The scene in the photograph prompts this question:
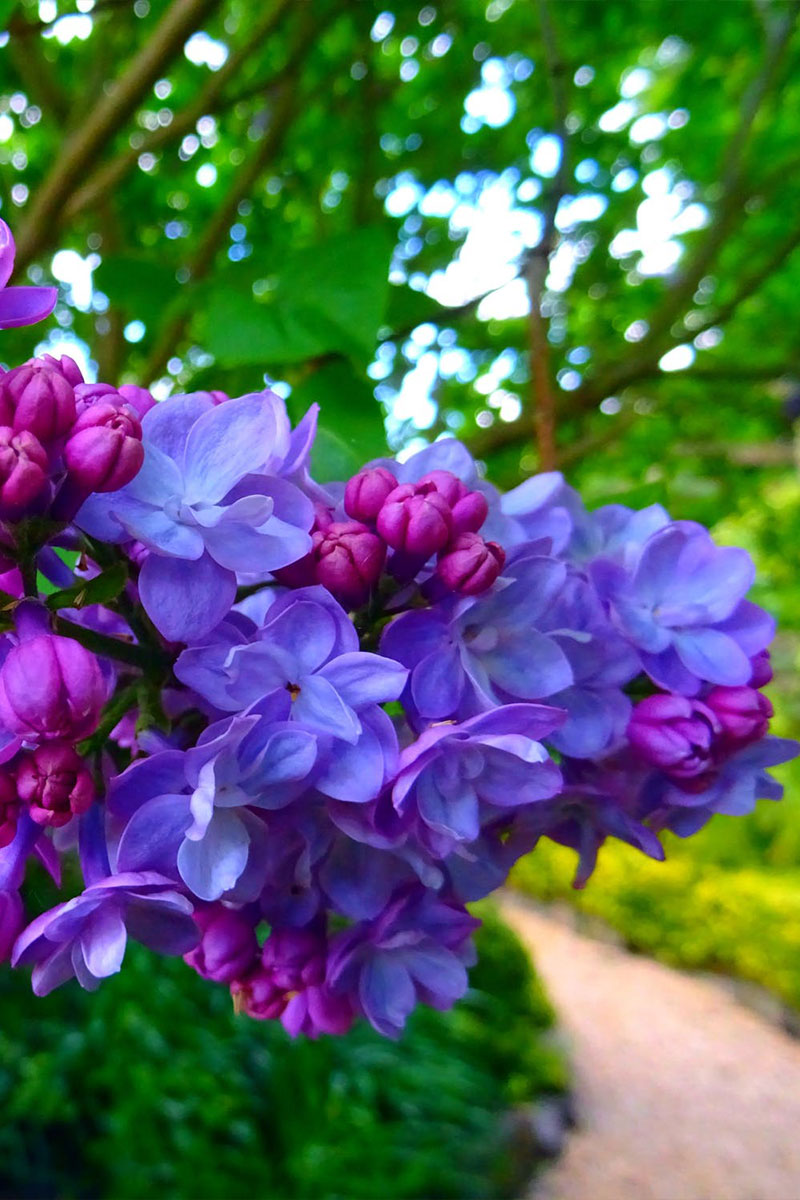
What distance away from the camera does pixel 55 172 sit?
1106mm

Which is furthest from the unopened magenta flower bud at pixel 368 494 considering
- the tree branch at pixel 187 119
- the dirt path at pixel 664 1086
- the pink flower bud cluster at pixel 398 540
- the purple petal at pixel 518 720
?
the dirt path at pixel 664 1086

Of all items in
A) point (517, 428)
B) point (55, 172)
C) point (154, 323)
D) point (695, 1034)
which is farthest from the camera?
point (695, 1034)

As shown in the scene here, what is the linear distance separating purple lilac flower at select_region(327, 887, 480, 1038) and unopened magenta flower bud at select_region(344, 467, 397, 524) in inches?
7.1

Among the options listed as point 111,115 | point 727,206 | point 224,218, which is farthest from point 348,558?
point 727,206

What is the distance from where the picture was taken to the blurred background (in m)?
0.83

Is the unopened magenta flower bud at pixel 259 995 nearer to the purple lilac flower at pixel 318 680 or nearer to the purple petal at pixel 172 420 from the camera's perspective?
the purple lilac flower at pixel 318 680

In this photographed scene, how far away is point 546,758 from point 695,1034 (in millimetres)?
5928

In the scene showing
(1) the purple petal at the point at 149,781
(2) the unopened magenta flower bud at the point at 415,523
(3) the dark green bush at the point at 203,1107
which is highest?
(2) the unopened magenta flower bud at the point at 415,523

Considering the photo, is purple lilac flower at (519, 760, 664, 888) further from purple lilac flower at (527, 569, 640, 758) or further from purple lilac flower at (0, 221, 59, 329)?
purple lilac flower at (0, 221, 59, 329)

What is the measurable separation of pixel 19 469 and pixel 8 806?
131 millimetres

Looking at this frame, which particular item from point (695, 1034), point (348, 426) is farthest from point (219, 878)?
point (695, 1034)

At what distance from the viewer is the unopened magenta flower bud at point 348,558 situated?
1.30ft

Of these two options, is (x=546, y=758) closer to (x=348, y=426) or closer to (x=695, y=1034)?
(x=348, y=426)

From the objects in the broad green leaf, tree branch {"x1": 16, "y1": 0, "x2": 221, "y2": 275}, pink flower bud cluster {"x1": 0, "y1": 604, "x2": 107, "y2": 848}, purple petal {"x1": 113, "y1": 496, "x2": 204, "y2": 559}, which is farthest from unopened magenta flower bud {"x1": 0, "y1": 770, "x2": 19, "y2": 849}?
tree branch {"x1": 16, "y1": 0, "x2": 221, "y2": 275}
